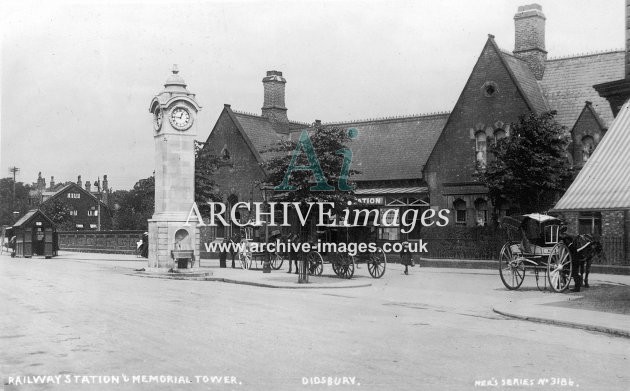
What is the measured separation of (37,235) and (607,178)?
116 feet

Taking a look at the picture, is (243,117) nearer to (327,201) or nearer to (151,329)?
(327,201)

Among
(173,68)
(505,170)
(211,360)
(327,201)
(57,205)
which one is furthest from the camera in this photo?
(57,205)

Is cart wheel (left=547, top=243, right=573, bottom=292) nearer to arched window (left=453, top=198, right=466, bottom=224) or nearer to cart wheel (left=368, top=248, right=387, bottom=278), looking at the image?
cart wheel (left=368, top=248, right=387, bottom=278)

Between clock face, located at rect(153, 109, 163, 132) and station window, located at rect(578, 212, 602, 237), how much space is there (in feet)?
57.1

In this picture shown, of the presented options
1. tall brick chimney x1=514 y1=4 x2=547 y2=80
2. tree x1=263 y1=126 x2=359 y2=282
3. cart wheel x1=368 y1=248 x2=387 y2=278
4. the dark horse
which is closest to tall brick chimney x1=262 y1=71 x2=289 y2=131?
tall brick chimney x1=514 y1=4 x2=547 y2=80

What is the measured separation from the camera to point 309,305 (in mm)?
15336

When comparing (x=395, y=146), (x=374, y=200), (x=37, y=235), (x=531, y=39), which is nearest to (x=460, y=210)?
(x=374, y=200)

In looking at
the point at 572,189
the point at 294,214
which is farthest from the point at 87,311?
the point at 294,214

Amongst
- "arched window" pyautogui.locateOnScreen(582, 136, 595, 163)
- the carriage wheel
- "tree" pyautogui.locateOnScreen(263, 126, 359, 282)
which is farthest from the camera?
"arched window" pyautogui.locateOnScreen(582, 136, 595, 163)

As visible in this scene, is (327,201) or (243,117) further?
(243,117)

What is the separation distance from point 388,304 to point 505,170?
1597cm

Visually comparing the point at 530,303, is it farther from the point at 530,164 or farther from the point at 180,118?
the point at 180,118

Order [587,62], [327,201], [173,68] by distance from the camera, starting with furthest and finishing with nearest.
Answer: [587,62] → [173,68] → [327,201]

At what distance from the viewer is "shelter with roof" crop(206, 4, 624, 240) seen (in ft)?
113
